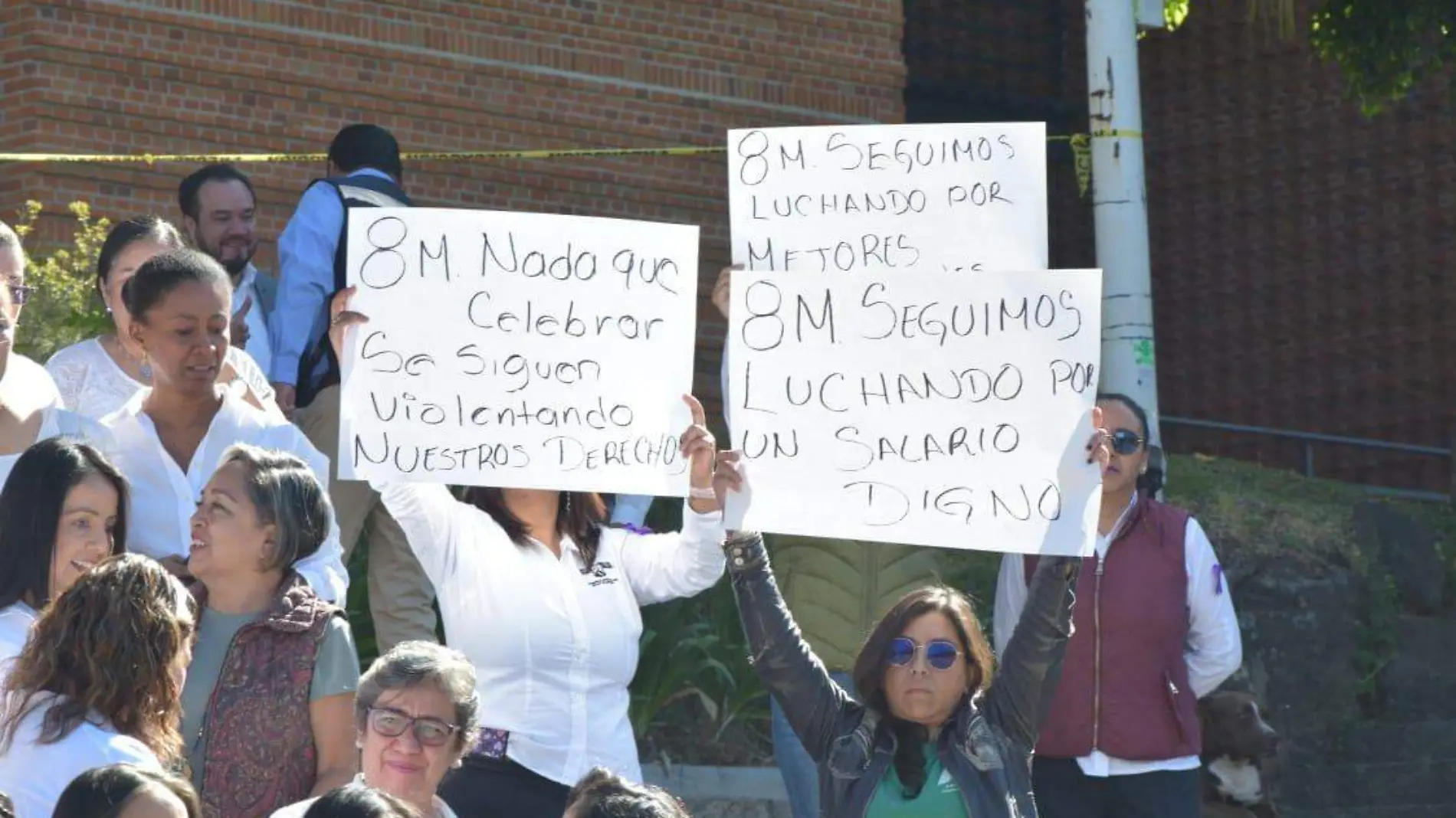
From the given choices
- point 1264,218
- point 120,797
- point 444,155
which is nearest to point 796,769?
point 120,797

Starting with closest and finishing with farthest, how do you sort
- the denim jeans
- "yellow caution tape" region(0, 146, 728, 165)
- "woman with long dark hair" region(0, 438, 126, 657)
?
1. "woman with long dark hair" region(0, 438, 126, 657)
2. the denim jeans
3. "yellow caution tape" region(0, 146, 728, 165)

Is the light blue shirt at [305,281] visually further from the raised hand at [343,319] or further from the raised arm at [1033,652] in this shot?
the raised arm at [1033,652]

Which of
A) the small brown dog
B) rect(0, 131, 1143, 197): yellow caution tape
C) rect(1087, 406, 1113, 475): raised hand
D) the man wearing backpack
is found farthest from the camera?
rect(0, 131, 1143, 197): yellow caution tape

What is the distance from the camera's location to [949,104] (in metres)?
18.7

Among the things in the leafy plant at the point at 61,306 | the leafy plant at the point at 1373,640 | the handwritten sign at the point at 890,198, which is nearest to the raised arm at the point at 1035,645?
the handwritten sign at the point at 890,198

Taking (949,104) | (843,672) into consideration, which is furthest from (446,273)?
(949,104)

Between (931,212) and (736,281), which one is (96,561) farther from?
(931,212)

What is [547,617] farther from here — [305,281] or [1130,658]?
[305,281]

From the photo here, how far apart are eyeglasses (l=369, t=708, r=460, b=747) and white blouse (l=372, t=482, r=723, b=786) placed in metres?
0.52

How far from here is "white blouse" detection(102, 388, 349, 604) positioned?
18.7ft

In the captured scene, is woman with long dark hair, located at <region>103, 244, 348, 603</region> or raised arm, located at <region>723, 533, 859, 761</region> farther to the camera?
woman with long dark hair, located at <region>103, 244, 348, 603</region>

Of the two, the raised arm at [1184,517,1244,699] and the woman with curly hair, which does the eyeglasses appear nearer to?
the woman with curly hair

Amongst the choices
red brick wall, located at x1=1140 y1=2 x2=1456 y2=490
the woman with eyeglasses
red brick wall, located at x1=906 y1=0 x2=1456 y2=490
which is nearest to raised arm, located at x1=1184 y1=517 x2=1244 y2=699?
the woman with eyeglasses

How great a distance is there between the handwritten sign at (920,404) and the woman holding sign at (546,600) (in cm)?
18
